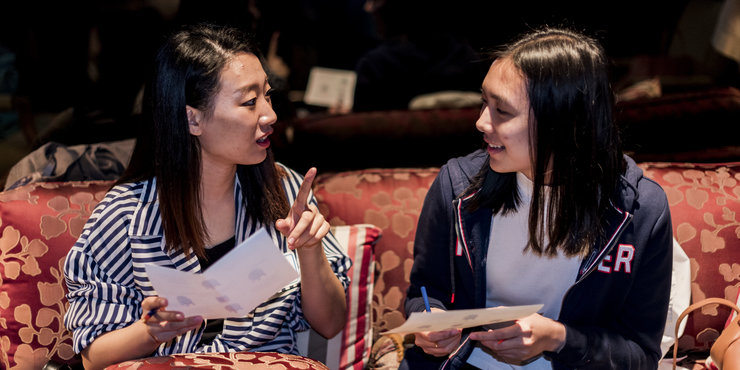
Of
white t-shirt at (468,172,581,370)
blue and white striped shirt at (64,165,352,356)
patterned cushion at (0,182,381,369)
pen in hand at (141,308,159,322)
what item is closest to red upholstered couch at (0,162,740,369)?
patterned cushion at (0,182,381,369)

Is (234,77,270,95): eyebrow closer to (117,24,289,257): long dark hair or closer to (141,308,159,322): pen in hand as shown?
(117,24,289,257): long dark hair

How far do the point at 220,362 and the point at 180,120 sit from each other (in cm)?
56

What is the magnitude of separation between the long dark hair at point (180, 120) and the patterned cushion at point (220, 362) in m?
0.27

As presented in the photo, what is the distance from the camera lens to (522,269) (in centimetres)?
157

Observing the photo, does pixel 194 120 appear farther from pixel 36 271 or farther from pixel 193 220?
pixel 36 271

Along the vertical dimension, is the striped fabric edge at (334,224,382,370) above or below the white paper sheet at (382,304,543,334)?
below

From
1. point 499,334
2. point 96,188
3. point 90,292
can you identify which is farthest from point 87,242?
point 499,334

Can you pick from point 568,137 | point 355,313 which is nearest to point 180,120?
point 355,313

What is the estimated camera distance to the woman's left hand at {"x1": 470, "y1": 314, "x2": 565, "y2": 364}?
139 centimetres

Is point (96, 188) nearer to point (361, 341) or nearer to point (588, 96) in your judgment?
point (361, 341)

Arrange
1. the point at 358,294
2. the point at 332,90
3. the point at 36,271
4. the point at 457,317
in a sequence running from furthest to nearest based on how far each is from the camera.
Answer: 1. the point at 332,90
2. the point at 358,294
3. the point at 36,271
4. the point at 457,317

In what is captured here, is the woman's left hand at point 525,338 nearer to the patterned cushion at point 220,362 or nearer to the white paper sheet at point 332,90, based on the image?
the patterned cushion at point 220,362

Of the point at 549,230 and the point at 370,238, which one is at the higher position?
the point at 549,230

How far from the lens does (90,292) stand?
1.50m
